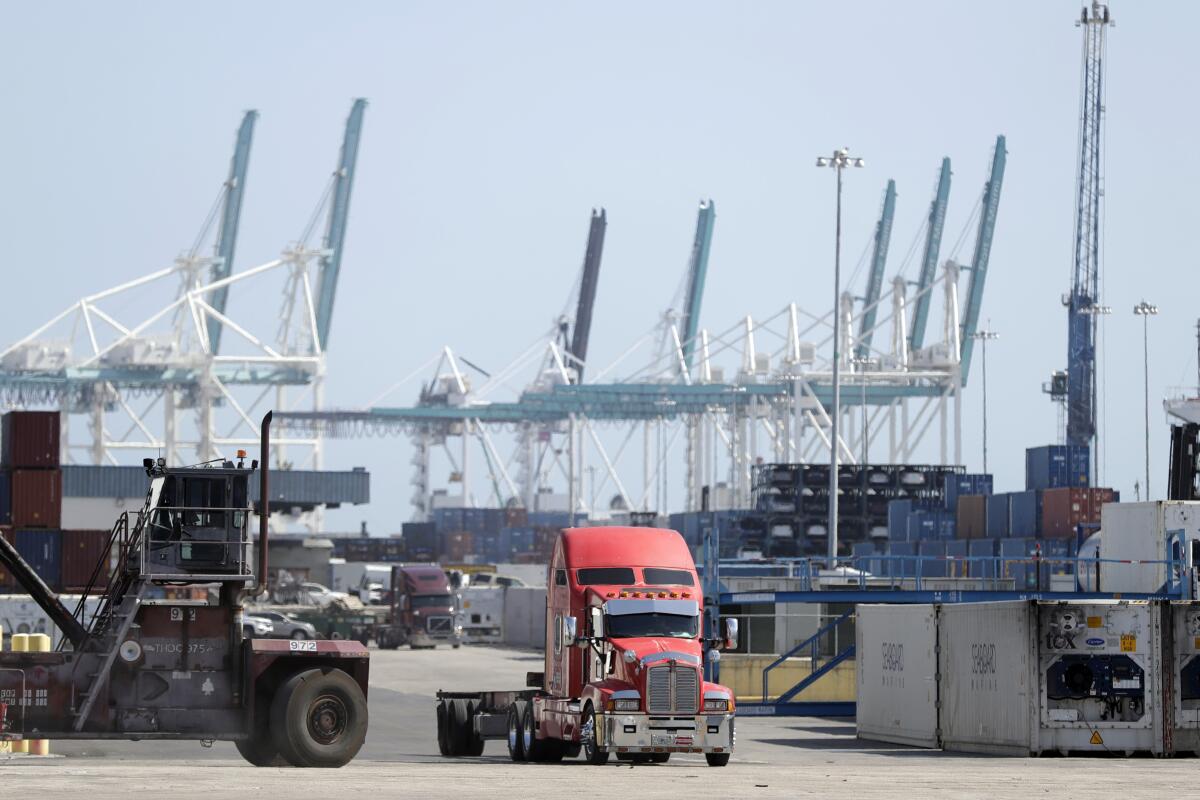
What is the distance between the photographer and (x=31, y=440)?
2084 inches

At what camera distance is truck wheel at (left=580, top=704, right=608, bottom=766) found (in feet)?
77.8

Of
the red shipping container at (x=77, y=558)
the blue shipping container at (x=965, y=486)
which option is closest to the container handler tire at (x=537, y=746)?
the red shipping container at (x=77, y=558)

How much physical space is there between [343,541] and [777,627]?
120497 millimetres

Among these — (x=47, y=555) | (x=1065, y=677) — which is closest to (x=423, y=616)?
(x=47, y=555)

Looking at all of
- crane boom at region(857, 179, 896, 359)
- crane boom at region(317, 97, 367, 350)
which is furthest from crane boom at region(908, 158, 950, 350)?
crane boom at region(317, 97, 367, 350)

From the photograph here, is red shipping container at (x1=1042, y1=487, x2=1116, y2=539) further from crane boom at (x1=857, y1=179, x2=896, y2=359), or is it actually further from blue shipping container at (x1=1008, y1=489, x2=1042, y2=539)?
crane boom at (x1=857, y1=179, x2=896, y2=359)

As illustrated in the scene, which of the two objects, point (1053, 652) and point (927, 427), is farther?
point (927, 427)

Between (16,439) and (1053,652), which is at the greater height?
(16,439)

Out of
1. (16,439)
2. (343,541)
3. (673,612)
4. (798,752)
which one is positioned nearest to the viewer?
(673,612)

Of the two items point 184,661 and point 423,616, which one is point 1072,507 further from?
point 184,661

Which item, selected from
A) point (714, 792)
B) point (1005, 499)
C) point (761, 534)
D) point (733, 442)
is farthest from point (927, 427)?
point (714, 792)

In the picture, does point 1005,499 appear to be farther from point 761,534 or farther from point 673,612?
point 673,612

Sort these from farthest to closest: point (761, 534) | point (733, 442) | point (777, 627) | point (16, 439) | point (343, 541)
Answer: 1. point (343, 541)
2. point (733, 442)
3. point (761, 534)
4. point (16, 439)
5. point (777, 627)

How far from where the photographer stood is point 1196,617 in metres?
27.0
